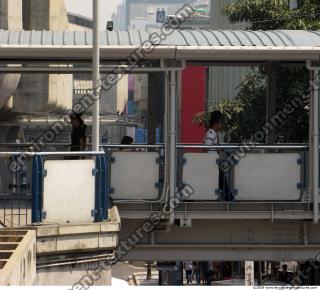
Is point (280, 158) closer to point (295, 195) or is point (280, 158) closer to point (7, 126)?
point (295, 195)

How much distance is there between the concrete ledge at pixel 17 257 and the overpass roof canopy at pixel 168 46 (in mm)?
5003

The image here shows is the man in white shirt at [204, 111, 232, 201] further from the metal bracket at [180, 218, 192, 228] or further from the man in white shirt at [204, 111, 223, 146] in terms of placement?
the metal bracket at [180, 218, 192, 228]

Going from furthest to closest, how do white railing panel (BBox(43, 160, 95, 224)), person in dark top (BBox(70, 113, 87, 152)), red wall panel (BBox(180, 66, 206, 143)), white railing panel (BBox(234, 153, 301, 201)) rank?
red wall panel (BBox(180, 66, 206, 143)), person in dark top (BBox(70, 113, 87, 152)), white railing panel (BBox(234, 153, 301, 201)), white railing panel (BBox(43, 160, 95, 224))

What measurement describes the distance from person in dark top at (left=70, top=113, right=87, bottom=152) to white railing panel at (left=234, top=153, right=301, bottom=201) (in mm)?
2813

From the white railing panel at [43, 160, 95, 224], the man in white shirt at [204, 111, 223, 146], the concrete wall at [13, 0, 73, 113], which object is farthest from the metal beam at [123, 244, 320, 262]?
the concrete wall at [13, 0, 73, 113]

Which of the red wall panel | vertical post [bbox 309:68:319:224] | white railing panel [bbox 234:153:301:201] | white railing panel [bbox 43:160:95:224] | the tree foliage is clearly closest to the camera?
white railing panel [bbox 43:160:95:224]

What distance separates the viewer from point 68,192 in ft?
46.0

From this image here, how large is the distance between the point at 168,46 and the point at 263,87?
1382cm

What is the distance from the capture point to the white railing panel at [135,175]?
680 inches

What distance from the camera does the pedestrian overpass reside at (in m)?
17.0

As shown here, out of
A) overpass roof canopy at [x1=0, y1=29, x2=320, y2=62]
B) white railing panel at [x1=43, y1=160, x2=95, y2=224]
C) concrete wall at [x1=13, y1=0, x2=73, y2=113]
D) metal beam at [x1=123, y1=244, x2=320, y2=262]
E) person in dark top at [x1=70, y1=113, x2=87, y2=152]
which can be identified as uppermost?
concrete wall at [x1=13, y1=0, x2=73, y2=113]

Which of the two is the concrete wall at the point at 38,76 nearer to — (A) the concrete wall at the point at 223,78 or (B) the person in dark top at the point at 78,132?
(A) the concrete wall at the point at 223,78

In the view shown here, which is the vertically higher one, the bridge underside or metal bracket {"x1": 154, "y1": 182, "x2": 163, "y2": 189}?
metal bracket {"x1": 154, "y1": 182, "x2": 163, "y2": 189}

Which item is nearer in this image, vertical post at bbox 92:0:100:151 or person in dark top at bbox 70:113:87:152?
vertical post at bbox 92:0:100:151
